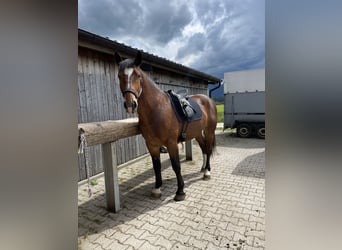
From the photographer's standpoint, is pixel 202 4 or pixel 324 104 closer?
pixel 324 104

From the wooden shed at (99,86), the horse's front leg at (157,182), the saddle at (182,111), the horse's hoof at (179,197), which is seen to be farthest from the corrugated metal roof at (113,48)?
the horse's hoof at (179,197)

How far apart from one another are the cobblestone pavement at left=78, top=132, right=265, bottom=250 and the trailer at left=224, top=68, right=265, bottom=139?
434cm

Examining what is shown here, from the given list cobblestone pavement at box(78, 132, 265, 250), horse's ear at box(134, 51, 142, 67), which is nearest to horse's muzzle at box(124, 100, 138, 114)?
horse's ear at box(134, 51, 142, 67)

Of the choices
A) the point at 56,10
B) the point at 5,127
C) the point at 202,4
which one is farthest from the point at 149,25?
the point at 5,127

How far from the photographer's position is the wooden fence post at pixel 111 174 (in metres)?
2.40

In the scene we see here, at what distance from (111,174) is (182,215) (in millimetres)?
1099

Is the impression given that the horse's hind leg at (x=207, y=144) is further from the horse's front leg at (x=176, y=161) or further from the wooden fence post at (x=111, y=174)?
the wooden fence post at (x=111, y=174)

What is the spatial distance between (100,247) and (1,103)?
1927 mm

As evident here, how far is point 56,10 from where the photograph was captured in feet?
1.93

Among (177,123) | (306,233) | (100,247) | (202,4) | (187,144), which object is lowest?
(100,247)

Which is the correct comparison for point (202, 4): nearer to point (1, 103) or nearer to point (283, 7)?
point (283, 7)

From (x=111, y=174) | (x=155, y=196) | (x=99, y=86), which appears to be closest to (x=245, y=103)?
(x=99, y=86)

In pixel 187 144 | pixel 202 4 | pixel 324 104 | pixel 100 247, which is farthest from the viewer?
pixel 187 144

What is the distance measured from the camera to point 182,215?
91.5 inches
